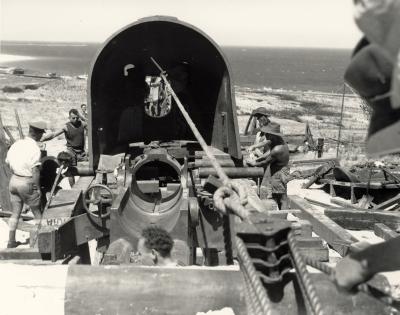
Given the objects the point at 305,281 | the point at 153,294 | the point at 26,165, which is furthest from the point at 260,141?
the point at 305,281

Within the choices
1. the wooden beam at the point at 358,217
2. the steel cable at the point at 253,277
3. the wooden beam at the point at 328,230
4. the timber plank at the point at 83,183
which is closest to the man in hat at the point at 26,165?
the timber plank at the point at 83,183

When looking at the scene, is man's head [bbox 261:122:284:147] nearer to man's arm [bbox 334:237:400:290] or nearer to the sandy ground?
the sandy ground

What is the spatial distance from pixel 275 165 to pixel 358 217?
5.66ft

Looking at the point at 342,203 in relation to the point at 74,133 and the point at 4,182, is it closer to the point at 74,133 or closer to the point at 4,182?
the point at 74,133

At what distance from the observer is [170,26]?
23.8 ft

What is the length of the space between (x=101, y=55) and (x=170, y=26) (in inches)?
38.6

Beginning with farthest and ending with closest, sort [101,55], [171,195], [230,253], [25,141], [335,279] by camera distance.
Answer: [25,141]
[101,55]
[171,195]
[230,253]
[335,279]

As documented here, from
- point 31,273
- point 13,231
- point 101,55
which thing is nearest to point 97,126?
point 101,55

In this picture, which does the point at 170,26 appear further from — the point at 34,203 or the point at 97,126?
the point at 34,203

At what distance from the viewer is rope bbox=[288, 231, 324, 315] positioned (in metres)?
2.02

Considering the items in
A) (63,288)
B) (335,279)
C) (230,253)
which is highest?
(335,279)

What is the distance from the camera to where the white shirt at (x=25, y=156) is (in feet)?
24.8

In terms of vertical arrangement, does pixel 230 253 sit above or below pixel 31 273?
below

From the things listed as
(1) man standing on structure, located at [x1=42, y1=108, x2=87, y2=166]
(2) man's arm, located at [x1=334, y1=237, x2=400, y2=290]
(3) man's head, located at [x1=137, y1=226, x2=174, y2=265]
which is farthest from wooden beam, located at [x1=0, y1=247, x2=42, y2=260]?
(1) man standing on structure, located at [x1=42, y1=108, x2=87, y2=166]
